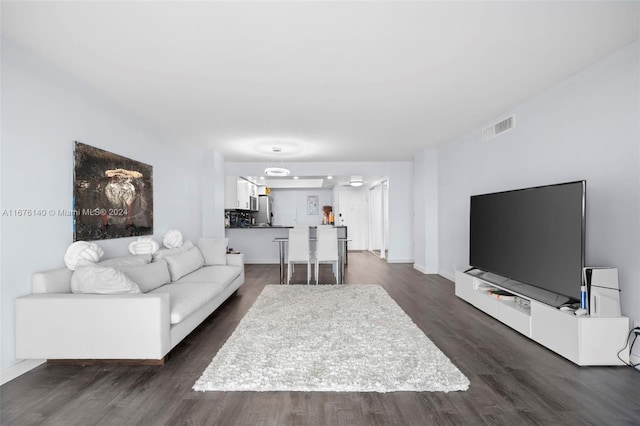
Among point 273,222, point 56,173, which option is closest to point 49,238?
point 56,173

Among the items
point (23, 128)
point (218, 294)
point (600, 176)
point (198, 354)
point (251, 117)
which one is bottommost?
point (198, 354)

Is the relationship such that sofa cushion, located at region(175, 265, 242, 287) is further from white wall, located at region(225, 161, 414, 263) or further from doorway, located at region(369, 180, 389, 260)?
doorway, located at region(369, 180, 389, 260)

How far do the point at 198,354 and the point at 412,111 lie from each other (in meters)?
3.64

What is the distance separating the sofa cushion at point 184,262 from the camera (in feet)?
13.2

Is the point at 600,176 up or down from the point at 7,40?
down

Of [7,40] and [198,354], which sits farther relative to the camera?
[198,354]

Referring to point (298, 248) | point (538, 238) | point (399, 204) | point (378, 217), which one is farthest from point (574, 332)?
point (378, 217)

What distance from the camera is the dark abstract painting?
3.20 meters

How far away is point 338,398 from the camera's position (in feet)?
7.00

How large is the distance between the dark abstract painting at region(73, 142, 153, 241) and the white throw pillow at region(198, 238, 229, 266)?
856 mm

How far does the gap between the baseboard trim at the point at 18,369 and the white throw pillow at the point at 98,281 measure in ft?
1.95

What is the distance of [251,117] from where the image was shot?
435 centimetres

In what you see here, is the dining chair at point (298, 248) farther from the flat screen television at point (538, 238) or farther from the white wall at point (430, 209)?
the flat screen television at point (538, 238)

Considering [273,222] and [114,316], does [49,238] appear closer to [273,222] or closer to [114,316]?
[114,316]
